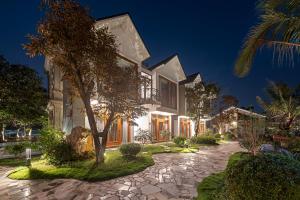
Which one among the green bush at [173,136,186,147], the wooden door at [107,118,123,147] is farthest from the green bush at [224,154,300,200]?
the green bush at [173,136,186,147]

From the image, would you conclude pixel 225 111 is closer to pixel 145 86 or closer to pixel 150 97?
pixel 150 97

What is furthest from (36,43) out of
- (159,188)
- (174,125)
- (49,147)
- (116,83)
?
(174,125)

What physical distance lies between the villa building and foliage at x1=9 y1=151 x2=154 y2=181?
312cm

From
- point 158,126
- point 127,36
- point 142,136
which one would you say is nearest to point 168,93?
Answer: point 158,126

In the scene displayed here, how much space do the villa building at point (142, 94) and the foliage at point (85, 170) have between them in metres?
3.12

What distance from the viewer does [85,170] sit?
834 centimetres

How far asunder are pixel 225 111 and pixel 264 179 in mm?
27612

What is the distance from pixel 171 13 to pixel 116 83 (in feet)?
222

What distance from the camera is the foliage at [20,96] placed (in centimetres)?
1451

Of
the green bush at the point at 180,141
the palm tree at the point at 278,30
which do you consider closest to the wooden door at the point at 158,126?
the green bush at the point at 180,141

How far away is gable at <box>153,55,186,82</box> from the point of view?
72.8ft

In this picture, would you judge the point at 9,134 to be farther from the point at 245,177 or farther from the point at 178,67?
the point at 245,177

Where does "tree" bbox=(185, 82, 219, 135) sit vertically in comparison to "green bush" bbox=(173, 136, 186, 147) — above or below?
above

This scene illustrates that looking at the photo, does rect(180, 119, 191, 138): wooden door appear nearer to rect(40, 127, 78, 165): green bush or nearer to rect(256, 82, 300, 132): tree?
rect(256, 82, 300, 132): tree
